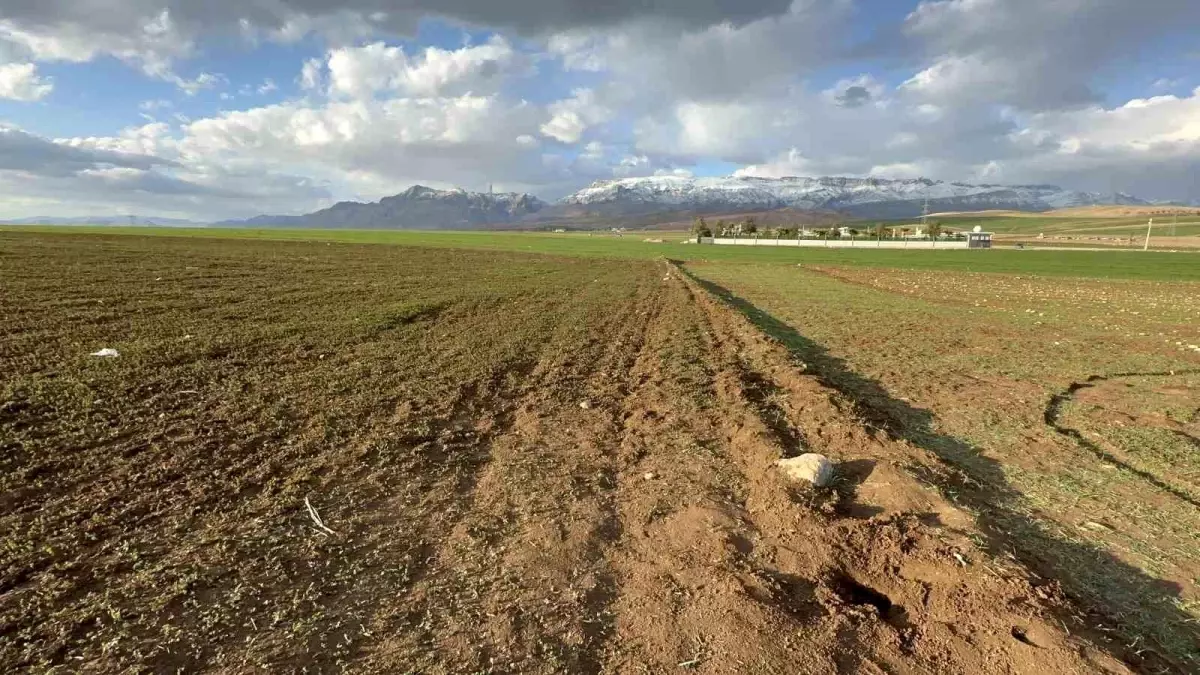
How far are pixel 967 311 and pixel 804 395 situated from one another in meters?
16.9

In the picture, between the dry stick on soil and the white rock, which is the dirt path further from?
the dry stick on soil

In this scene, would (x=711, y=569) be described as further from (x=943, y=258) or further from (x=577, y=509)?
(x=943, y=258)

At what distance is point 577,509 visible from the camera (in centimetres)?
558

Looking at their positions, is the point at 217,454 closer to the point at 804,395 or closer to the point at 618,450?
the point at 618,450

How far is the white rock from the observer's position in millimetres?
6098

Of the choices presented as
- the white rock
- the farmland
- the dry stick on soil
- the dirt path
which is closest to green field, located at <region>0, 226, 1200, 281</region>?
the farmland

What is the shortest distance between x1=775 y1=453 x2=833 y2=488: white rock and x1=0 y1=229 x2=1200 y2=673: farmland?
237 millimetres

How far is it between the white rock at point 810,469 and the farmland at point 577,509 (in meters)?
0.24

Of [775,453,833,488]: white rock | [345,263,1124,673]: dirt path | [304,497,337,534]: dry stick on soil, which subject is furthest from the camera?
[775,453,833,488]: white rock

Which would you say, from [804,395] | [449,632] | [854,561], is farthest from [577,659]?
[804,395]

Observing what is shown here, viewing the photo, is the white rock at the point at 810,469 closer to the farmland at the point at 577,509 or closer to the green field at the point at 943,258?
the farmland at the point at 577,509

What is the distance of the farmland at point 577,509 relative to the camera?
3771mm

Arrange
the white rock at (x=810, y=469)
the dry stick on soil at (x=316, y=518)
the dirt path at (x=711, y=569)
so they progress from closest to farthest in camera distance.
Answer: the dirt path at (x=711, y=569)
the dry stick on soil at (x=316, y=518)
the white rock at (x=810, y=469)

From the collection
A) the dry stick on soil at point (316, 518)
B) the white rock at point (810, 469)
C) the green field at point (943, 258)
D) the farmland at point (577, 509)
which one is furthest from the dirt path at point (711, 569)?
the green field at point (943, 258)
